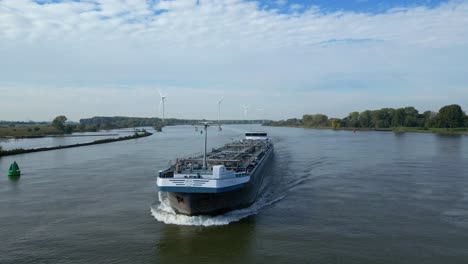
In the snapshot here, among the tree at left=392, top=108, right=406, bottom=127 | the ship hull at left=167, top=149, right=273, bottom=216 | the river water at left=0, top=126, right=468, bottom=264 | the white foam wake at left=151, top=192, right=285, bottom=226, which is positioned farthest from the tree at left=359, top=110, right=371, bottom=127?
the ship hull at left=167, top=149, right=273, bottom=216

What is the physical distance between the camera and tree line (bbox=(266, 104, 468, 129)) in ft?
378

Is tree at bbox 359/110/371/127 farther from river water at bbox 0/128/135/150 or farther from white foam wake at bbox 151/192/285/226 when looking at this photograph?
white foam wake at bbox 151/192/285/226

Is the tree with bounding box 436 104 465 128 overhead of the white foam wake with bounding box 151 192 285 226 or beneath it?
overhead

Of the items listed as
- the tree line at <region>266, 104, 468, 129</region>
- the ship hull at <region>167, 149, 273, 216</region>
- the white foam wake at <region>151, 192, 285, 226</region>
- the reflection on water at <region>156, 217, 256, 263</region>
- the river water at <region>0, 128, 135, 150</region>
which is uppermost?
the tree line at <region>266, 104, 468, 129</region>

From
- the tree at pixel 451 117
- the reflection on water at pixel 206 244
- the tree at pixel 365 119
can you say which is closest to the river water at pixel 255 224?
the reflection on water at pixel 206 244

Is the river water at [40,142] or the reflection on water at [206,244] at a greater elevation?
the river water at [40,142]

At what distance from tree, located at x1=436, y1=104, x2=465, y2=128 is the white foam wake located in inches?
4467

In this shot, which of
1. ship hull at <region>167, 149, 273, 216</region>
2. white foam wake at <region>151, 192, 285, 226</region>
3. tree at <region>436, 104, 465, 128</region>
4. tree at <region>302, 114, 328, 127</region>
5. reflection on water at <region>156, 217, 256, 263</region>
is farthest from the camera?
tree at <region>302, 114, 328, 127</region>

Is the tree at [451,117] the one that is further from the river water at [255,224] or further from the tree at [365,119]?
the river water at [255,224]

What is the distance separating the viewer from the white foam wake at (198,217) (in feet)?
54.0

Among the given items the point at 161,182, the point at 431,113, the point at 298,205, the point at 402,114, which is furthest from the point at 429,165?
the point at 431,113

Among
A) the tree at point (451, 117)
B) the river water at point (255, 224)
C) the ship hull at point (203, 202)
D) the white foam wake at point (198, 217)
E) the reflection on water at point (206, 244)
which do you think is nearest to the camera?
the reflection on water at point (206, 244)

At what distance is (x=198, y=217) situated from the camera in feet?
54.7

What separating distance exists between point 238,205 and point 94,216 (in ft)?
22.5
